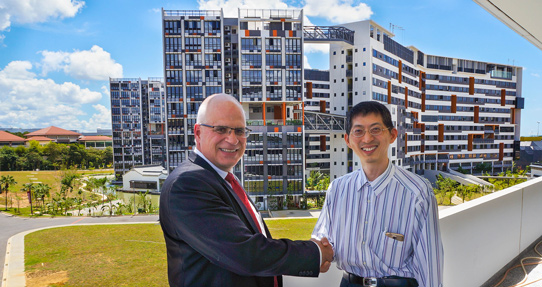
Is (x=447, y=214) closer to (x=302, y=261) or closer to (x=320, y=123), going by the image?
(x=302, y=261)

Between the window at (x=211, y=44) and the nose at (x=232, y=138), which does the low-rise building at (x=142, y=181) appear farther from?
the nose at (x=232, y=138)

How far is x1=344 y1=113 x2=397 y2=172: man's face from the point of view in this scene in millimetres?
1059

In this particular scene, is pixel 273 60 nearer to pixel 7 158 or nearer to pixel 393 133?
pixel 393 133

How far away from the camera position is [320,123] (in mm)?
24016

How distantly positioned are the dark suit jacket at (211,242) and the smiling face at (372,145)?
44 cm

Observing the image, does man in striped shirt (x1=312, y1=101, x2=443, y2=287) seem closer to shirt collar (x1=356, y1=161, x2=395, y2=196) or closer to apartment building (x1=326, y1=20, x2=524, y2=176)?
shirt collar (x1=356, y1=161, x2=395, y2=196)

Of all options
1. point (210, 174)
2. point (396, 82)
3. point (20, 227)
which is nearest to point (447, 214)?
point (210, 174)

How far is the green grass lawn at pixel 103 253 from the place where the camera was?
1166 cm

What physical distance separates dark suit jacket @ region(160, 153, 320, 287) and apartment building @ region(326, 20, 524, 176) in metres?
22.6

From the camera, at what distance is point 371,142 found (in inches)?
41.6

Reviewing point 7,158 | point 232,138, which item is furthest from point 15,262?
point 232,138

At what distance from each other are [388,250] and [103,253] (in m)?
18.6

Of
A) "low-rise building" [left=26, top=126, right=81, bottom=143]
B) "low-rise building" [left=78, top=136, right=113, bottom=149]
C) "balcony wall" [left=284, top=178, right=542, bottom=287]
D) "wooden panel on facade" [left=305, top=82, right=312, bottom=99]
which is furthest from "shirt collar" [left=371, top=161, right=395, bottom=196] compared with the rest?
"low-rise building" [left=78, top=136, right=113, bottom=149]

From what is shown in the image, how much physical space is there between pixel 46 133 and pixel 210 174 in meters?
49.1
